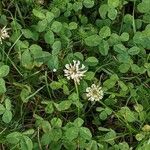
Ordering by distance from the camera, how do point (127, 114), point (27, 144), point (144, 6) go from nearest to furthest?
point (27, 144) < point (127, 114) < point (144, 6)

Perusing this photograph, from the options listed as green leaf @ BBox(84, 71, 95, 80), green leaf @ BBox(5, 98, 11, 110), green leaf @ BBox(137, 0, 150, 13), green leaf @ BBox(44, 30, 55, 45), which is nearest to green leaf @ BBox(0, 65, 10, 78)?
green leaf @ BBox(5, 98, 11, 110)

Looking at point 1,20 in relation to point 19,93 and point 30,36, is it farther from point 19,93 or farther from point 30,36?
point 19,93

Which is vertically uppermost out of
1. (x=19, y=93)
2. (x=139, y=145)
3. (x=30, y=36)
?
(x=30, y=36)

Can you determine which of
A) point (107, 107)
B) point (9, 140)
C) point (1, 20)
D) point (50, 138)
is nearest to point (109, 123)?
point (107, 107)

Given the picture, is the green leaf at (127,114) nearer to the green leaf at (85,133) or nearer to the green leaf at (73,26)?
the green leaf at (85,133)

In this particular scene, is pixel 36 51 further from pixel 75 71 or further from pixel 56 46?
pixel 75 71

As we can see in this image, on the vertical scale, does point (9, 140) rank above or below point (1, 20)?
below

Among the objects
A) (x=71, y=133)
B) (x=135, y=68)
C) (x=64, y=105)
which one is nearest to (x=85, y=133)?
(x=71, y=133)
